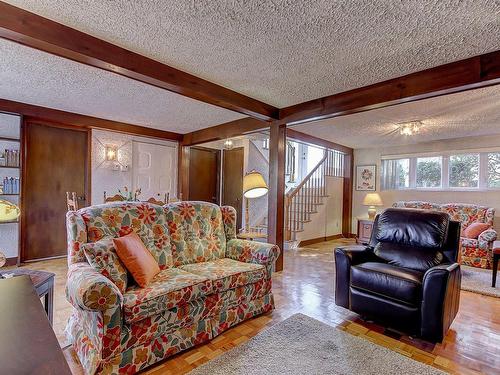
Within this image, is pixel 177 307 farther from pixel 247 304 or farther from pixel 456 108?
pixel 456 108

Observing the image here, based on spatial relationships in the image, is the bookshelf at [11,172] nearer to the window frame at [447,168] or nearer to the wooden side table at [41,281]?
the wooden side table at [41,281]

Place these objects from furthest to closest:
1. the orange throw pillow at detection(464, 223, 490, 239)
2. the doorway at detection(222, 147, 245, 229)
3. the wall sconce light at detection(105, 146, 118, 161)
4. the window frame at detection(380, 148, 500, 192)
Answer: the doorway at detection(222, 147, 245, 229) → the window frame at detection(380, 148, 500, 192) → the wall sconce light at detection(105, 146, 118, 161) → the orange throw pillow at detection(464, 223, 490, 239)

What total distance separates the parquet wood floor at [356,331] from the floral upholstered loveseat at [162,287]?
3.4 inches

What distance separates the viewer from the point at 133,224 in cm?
226

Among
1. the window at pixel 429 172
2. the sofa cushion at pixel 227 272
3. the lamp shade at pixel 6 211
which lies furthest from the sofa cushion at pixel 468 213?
the lamp shade at pixel 6 211

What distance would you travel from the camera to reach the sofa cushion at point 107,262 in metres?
1.82

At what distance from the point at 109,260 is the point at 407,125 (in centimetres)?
443

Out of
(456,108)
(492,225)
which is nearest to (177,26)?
(456,108)

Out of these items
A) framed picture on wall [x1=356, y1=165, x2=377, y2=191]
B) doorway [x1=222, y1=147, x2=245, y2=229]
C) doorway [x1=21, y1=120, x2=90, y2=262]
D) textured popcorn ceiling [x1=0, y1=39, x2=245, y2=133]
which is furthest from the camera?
framed picture on wall [x1=356, y1=165, x2=377, y2=191]

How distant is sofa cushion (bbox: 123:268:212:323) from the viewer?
1.65m

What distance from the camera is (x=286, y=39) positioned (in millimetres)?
2119

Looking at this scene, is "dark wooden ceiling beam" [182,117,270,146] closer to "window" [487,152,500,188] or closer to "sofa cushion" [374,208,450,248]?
"sofa cushion" [374,208,450,248]

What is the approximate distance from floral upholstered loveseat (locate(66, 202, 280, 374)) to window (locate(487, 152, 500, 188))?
4.74m

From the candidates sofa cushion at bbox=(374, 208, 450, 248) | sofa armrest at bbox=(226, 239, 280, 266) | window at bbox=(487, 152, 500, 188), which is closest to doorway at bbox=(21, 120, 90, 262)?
sofa armrest at bbox=(226, 239, 280, 266)
